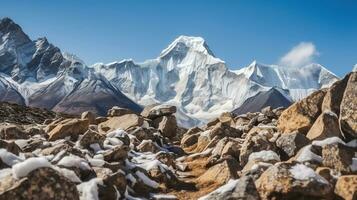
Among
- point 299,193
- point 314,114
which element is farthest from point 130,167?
point 314,114

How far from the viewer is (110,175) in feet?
59.8

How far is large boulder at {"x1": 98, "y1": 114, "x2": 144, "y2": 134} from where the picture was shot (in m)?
40.3

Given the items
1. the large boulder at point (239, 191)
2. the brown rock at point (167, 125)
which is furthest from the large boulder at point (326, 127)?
the brown rock at point (167, 125)

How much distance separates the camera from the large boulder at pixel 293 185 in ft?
55.4

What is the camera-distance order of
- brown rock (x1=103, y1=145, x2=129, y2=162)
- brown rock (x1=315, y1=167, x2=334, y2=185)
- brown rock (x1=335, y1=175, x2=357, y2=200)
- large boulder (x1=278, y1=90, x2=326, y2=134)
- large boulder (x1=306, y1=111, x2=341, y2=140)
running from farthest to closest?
large boulder (x1=278, y1=90, x2=326, y2=134)
large boulder (x1=306, y1=111, x2=341, y2=140)
brown rock (x1=103, y1=145, x2=129, y2=162)
brown rock (x1=315, y1=167, x2=334, y2=185)
brown rock (x1=335, y1=175, x2=357, y2=200)

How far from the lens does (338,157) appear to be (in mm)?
20641

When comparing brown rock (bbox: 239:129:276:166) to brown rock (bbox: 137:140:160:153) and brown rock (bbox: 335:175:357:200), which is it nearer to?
brown rock (bbox: 137:140:160:153)

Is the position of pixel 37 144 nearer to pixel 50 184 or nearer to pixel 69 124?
pixel 69 124

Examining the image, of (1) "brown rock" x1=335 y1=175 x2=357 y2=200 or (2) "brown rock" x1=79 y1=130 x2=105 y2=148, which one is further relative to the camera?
(2) "brown rock" x1=79 y1=130 x2=105 y2=148

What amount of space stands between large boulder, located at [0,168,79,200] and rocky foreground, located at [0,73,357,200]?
0.08ft

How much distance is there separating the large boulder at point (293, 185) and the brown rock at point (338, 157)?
3.29m

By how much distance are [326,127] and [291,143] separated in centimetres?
194

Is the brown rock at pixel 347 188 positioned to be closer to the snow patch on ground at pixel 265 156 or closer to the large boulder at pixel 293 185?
the large boulder at pixel 293 185

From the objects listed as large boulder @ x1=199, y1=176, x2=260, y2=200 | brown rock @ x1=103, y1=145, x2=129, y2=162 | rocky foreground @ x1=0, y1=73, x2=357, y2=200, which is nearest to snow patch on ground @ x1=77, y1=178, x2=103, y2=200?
rocky foreground @ x1=0, y1=73, x2=357, y2=200
